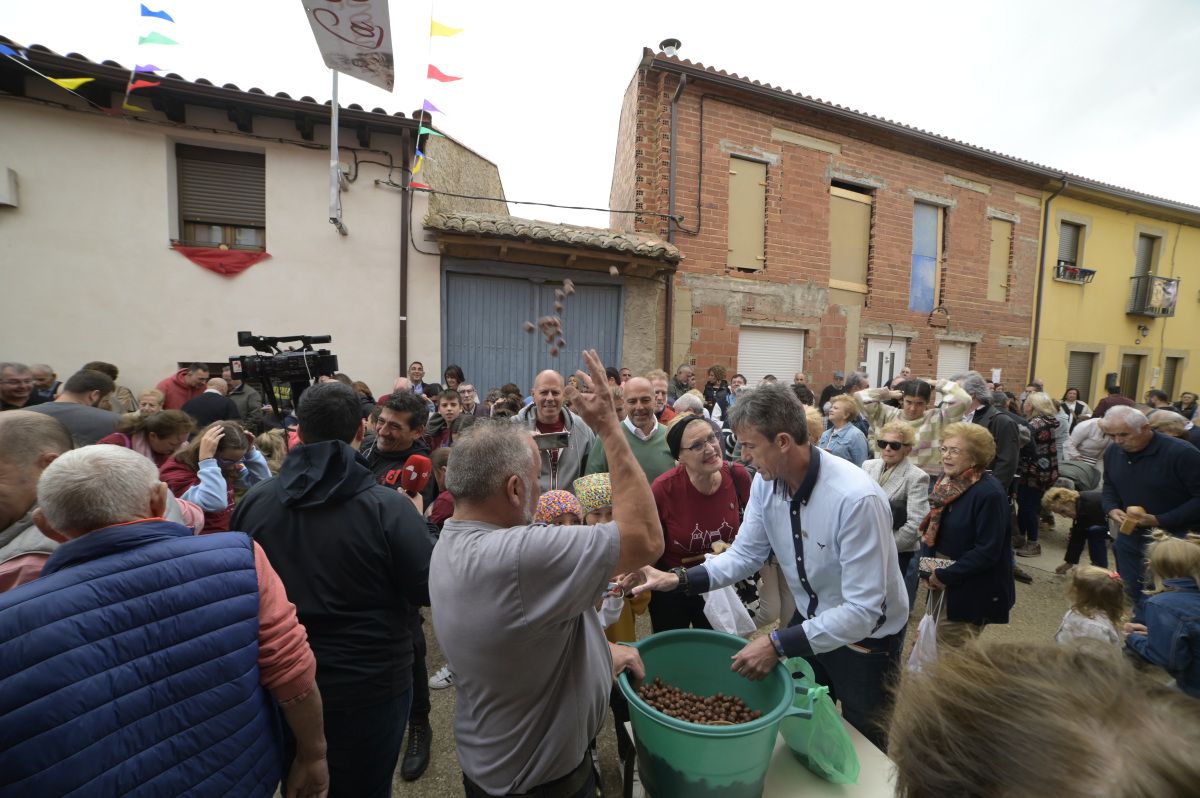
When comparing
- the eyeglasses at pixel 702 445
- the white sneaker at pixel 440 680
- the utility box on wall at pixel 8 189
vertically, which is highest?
the utility box on wall at pixel 8 189

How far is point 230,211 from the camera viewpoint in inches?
274

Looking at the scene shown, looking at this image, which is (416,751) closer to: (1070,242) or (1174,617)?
(1174,617)

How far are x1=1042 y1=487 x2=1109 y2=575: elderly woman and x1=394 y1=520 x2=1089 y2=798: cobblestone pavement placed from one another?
1.09 feet

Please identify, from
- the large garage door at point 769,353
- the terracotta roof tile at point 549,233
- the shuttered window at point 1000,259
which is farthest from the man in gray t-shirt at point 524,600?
the shuttered window at point 1000,259

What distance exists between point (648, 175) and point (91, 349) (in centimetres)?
848

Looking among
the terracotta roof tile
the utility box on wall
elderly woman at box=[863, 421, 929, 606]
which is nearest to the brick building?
the terracotta roof tile

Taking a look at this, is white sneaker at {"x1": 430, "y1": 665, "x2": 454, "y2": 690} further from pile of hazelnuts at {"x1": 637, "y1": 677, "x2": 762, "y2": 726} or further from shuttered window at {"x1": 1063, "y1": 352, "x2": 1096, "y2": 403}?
shuttered window at {"x1": 1063, "y1": 352, "x2": 1096, "y2": 403}

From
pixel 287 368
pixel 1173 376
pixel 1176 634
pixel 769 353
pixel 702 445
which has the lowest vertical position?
pixel 1176 634

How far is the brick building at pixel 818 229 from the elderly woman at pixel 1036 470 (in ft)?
14.5

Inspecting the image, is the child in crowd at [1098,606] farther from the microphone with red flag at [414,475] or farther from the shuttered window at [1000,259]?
the shuttered window at [1000,259]

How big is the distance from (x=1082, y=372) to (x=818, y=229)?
33.3ft

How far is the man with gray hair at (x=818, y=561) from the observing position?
1797 millimetres

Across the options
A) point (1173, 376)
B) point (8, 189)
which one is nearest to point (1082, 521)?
point (8, 189)

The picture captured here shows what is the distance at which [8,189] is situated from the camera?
5.90 meters
